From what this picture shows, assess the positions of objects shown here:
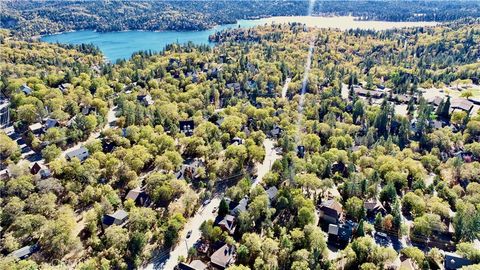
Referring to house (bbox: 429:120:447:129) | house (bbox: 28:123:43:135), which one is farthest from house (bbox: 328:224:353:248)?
house (bbox: 28:123:43:135)

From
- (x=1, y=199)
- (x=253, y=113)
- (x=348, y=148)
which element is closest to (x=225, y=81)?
(x=253, y=113)

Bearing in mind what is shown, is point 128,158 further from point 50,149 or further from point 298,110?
point 298,110

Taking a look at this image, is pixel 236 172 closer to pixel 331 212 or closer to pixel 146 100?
pixel 331 212

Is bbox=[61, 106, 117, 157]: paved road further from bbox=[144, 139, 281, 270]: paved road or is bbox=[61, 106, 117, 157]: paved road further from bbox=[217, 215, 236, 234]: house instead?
bbox=[217, 215, 236, 234]: house

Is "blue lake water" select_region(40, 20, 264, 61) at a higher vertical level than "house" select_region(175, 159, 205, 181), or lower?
higher

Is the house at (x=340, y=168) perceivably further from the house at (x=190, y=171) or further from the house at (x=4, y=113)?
the house at (x=4, y=113)

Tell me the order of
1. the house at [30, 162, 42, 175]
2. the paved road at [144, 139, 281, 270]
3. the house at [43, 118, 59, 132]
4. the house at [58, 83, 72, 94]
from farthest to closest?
1. the house at [58, 83, 72, 94]
2. the house at [43, 118, 59, 132]
3. the house at [30, 162, 42, 175]
4. the paved road at [144, 139, 281, 270]

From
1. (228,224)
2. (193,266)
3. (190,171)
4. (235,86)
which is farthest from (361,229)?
(235,86)

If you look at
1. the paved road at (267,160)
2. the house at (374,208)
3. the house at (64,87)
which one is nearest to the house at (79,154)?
the paved road at (267,160)
